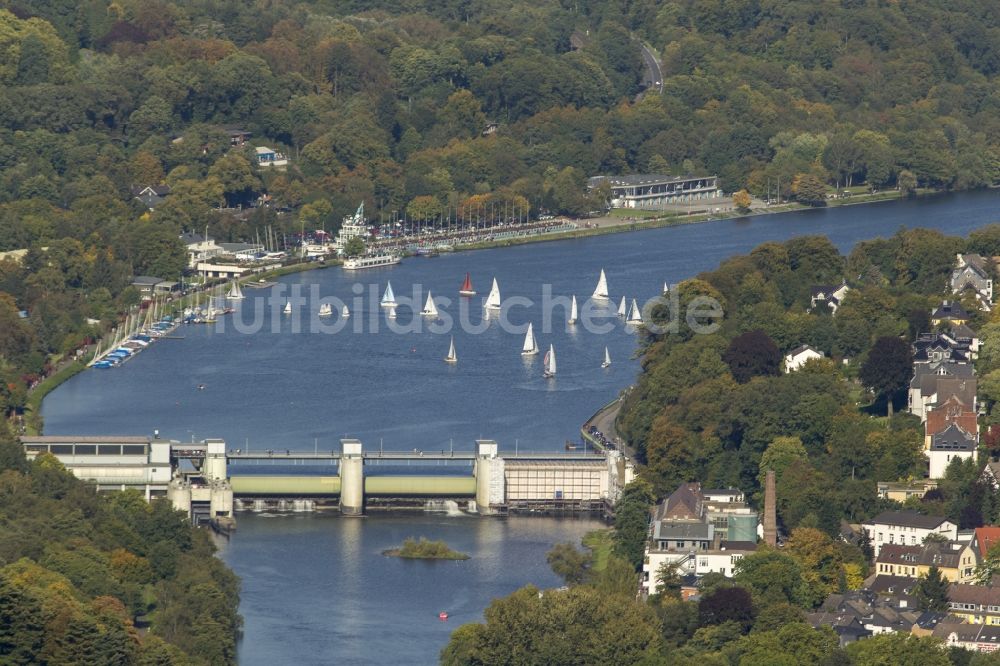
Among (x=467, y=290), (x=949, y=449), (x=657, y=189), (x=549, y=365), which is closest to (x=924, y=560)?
(x=949, y=449)

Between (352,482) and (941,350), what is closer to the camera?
(352,482)

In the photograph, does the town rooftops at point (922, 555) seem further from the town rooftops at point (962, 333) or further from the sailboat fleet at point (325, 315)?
the sailboat fleet at point (325, 315)

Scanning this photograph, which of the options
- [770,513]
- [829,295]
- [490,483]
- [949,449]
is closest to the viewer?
[770,513]

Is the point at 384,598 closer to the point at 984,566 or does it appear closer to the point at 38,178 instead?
the point at 984,566

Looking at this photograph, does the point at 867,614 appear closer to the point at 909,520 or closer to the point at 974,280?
the point at 909,520

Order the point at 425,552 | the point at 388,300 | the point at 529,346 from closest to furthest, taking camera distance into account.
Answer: the point at 425,552 → the point at 529,346 → the point at 388,300

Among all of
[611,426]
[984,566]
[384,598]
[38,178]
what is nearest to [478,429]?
[611,426]

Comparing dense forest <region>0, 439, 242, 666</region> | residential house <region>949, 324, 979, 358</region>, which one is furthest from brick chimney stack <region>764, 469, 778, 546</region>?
dense forest <region>0, 439, 242, 666</region>

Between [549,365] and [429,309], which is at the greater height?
[429,309]
